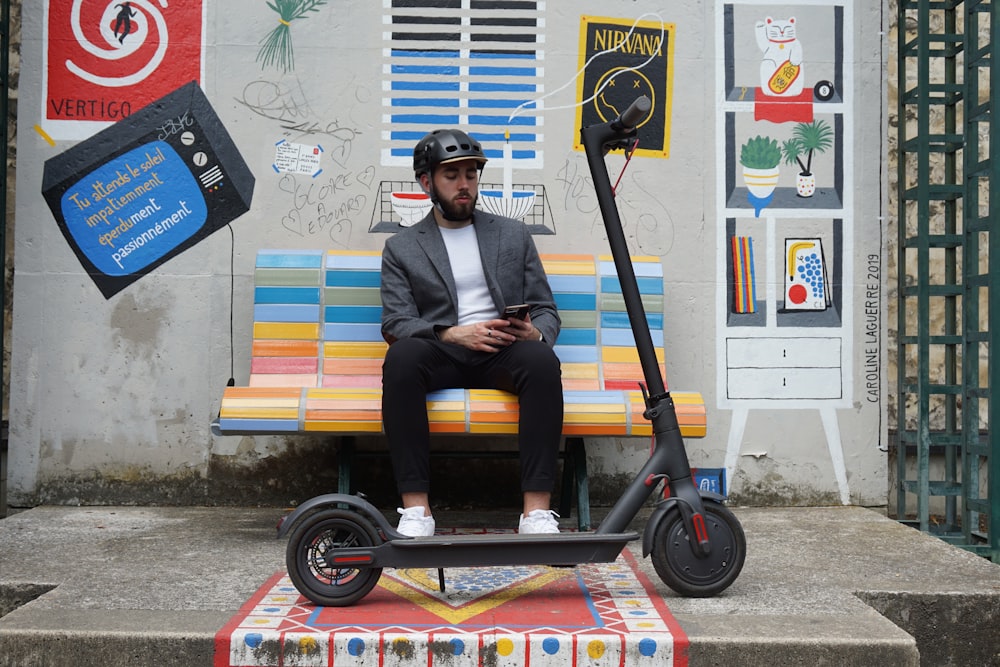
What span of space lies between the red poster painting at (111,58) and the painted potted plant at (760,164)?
8.46ft

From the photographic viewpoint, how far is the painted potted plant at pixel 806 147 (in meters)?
4.77

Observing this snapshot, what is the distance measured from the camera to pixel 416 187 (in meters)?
4.71

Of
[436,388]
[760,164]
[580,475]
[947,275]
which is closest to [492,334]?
[436,388]

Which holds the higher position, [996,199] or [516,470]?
[996,199]

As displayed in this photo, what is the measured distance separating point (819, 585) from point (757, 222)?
205 cm

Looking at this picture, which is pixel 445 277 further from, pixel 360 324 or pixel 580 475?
pixel 580 475

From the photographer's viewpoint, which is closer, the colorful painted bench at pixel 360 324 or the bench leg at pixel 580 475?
the bench leg at pixel 580 475

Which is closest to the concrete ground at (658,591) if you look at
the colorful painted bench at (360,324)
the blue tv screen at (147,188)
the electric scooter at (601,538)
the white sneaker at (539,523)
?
the electric scooter at (601,538)

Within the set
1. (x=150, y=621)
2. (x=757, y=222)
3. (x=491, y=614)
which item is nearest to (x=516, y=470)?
(x=757, y=222)

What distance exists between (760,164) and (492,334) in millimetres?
1916

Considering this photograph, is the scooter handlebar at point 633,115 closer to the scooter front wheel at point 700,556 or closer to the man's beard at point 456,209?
the man's beard at point 456,209

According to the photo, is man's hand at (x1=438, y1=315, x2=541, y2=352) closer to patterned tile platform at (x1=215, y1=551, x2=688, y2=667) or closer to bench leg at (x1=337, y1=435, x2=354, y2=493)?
bench leg at (x1=337, y1=435, x2=354, y2=493)

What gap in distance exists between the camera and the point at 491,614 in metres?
2.78

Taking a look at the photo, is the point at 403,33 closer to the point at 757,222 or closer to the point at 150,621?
the point at 757,222
